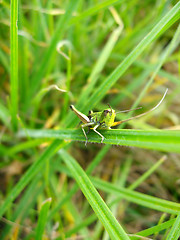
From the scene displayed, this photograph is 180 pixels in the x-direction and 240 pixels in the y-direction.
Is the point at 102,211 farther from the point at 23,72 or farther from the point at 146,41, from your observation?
the point at 23,72

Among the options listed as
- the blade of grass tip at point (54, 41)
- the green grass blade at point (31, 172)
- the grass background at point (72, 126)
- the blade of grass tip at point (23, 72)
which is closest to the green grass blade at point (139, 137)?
the grass background at point (72, 126)

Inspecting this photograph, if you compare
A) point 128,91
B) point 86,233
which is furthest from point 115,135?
point 128,91

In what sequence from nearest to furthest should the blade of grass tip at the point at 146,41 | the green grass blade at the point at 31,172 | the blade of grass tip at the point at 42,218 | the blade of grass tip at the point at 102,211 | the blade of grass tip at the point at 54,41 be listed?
the blade of grass tip at the point at 102,211
the blade of grass tip at the point at 146,41
the blade of grass tip at the point at 42,218
the green grass blade at the point at 31,172
the blade of grass tip at the point at 54,41

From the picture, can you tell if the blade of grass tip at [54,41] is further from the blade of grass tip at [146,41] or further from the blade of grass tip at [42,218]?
the blade of grass tip at [42,218]

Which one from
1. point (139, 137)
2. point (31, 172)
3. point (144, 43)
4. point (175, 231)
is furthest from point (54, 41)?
point (175, 231)

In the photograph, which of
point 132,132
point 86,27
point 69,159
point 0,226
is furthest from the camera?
point 86,27

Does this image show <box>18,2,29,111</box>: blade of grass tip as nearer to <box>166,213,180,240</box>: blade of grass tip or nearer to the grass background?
the grass background

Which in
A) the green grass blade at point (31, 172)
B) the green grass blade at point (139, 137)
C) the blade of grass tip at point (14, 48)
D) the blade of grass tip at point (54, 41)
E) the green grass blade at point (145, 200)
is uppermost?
the blade of grass tip at point (54, 41)

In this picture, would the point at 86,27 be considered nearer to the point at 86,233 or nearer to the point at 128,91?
the point at 128,91

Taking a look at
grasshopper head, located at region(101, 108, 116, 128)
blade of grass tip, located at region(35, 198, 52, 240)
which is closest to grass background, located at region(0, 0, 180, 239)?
blade of grass tip, located at region(35, 198, 52, 240)
